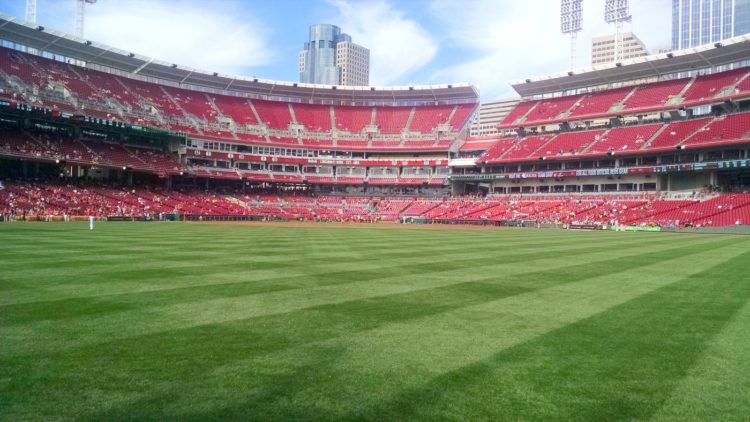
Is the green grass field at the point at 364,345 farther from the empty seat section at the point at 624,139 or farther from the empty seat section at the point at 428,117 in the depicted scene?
the empty seat section at the point at 428,117

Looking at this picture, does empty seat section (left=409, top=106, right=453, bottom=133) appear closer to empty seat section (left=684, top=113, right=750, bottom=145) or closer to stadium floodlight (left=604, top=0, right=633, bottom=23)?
stadium floodlight (left=604, top=0, right=633, bottom=23)

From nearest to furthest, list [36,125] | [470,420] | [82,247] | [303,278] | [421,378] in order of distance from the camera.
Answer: [470,420], [421,378], [303,278], [82,247], [36,125]

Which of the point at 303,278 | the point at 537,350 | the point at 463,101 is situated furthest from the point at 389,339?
the point at 463,101

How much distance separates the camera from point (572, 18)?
3295 inches

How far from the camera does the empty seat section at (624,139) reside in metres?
67.8

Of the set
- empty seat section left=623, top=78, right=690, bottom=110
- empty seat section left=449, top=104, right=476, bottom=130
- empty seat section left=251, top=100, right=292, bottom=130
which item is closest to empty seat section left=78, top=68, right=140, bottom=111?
empty seat section left=251, top=100, right=292, bottom=130

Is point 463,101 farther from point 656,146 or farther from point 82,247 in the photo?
point 82,247

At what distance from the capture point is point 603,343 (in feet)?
24.3

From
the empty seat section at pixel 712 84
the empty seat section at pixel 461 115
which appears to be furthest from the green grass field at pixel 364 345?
the empty seat section at pixel 461 115

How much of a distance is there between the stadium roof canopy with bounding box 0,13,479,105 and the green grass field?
68216mm

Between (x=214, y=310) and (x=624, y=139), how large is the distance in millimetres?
72871

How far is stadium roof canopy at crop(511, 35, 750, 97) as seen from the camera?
216ft

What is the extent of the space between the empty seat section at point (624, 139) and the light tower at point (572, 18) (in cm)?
1856

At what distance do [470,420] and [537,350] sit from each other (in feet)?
8.96
